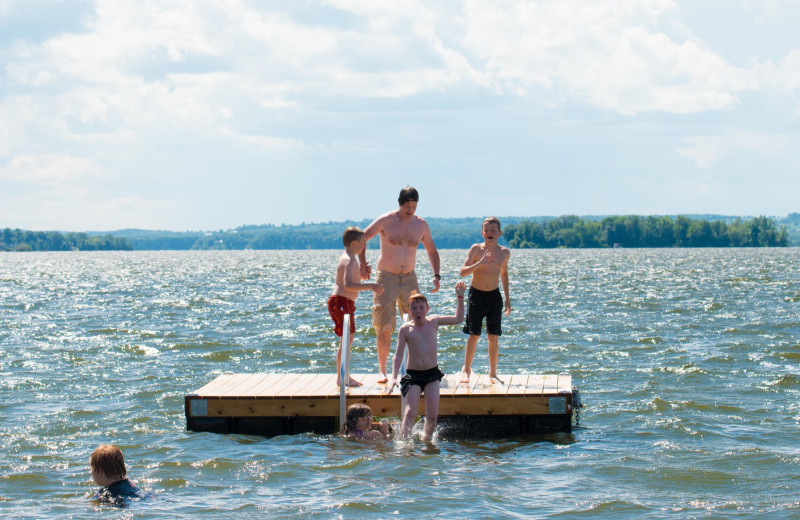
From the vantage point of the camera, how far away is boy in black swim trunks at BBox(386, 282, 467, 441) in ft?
36.5

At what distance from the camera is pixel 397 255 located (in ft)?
38.5

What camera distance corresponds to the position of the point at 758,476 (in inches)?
412

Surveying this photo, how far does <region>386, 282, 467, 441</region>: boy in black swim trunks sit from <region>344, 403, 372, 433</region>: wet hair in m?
0.44

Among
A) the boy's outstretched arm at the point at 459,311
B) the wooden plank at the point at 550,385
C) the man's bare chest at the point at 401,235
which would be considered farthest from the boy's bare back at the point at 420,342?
the wooden plank at the point at 550,385

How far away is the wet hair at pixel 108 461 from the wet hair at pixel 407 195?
14.1 feet

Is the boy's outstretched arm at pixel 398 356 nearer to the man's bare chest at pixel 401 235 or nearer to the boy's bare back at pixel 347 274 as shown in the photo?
the boy's bare back at pixel 347 274

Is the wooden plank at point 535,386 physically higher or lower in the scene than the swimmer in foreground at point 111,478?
higher

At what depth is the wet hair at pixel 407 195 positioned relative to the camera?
11547 mm

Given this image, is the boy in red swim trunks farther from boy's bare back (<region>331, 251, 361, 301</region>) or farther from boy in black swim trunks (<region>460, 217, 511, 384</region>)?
boy in black swim trunks (<region>460, 217, 511, 384</region>)

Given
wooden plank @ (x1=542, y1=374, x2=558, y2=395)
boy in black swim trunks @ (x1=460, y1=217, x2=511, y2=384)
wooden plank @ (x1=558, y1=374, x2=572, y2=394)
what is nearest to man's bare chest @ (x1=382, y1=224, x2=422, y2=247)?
boy in black swim trunks @ (x1=460, y1=217, x2=511, y2=384)

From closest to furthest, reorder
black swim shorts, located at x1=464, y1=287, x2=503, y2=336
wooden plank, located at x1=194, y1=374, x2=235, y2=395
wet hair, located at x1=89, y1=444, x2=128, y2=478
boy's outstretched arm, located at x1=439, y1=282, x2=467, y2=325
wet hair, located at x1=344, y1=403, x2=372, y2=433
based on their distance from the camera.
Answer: wet hair, located at x1=89, y1=444, x2=128, y2=478
boy's outstretched arm, located at x1=439, y1=282, x2=467, y2=325
wet hair, located at x1=344, y1=403, x2=372, y2=433
wooden plank, located at x1=194, y1=374, x2=235, y2=395
black swim shorts, located at x1=464, y1=287, x2=503, y2=336

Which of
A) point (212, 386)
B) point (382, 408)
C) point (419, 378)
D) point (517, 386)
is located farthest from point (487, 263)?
point (212, 386)

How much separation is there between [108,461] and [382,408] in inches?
142

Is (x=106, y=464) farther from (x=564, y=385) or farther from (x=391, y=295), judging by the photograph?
(x=564, y=385)
